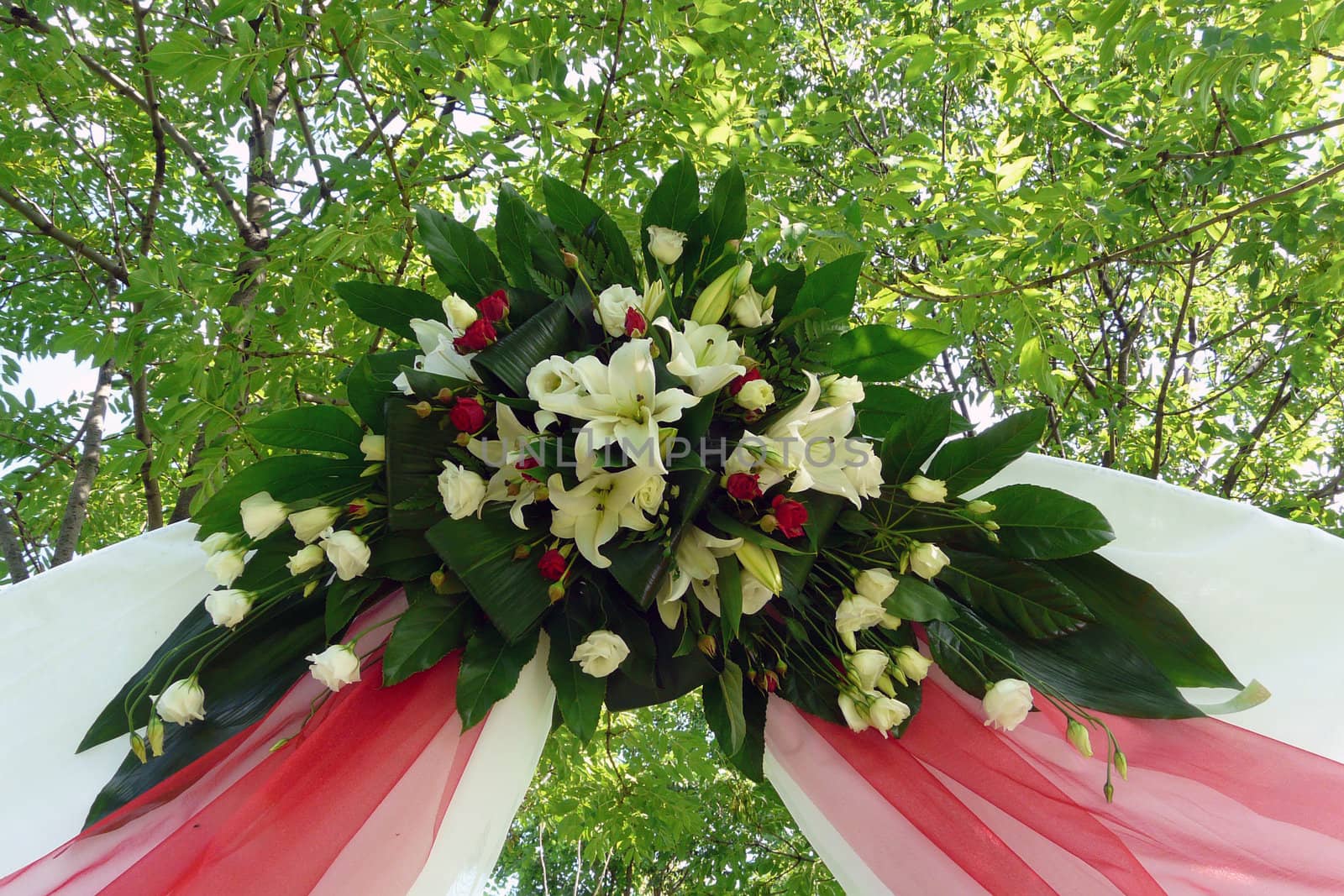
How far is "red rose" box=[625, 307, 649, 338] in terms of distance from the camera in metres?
0.87

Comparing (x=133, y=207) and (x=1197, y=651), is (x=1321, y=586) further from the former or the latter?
(x=133, y=207)

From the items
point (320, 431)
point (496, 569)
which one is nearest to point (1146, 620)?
point (496, 569)

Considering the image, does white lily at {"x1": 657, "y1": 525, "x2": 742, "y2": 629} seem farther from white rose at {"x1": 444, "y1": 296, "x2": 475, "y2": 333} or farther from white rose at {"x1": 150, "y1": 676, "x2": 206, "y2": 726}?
white rose at {"x1": 150, "y1": 676, "x2": 206, "y2": 726}

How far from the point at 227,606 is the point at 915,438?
0.81m

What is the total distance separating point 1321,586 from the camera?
3.28 ft

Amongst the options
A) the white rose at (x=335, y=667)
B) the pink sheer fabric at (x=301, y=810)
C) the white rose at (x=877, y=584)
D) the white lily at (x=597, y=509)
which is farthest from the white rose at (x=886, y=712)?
the white rose at (x=335, y=667)

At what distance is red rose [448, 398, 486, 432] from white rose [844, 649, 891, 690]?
51 cm

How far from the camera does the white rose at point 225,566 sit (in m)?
0.86

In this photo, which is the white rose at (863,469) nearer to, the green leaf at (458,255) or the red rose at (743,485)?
the red rose at (743,485)

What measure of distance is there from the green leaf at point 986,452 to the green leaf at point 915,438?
3 cm

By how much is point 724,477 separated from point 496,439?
10.9 inches

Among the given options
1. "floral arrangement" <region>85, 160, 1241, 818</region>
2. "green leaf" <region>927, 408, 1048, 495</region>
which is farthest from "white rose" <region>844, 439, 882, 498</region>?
"green leaf" <region>927, 408, 1048, 495</region>

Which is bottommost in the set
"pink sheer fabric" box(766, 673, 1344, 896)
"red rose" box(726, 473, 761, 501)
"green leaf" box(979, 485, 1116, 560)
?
"pink sheer fabric" box(766, 673, 1344, 896)

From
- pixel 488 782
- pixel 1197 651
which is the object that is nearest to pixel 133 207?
pixel 488 782
